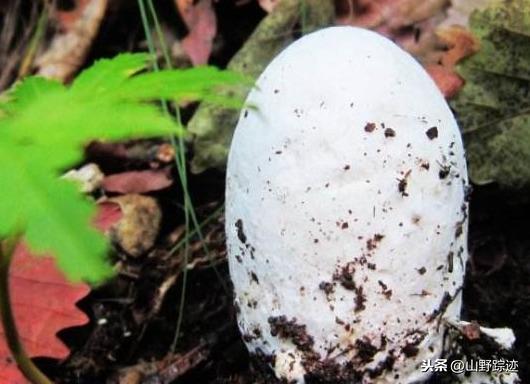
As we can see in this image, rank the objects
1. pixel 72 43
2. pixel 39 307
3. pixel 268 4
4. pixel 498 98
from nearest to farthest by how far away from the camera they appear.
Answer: pixel 39 307 < pixel 498 98 < pixel 268 4 < pixel 72 43

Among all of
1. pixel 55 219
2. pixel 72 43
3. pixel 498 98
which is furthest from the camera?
pixel 72 43

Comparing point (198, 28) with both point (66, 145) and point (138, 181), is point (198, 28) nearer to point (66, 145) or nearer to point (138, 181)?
point (138, 181)

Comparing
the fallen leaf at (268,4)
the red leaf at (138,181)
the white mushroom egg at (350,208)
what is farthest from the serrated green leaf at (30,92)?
the fallen leaf at (268,4)

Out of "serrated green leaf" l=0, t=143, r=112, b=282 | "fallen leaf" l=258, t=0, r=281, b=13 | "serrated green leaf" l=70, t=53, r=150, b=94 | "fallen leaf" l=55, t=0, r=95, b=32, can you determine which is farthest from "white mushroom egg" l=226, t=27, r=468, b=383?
"fallen leaf" l=55, t=0, r=95, b=32

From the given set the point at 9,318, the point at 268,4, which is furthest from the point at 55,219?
the point at 268,4

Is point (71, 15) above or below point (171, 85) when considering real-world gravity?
below

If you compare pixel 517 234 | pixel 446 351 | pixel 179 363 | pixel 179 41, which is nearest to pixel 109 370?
pixel 179 363
